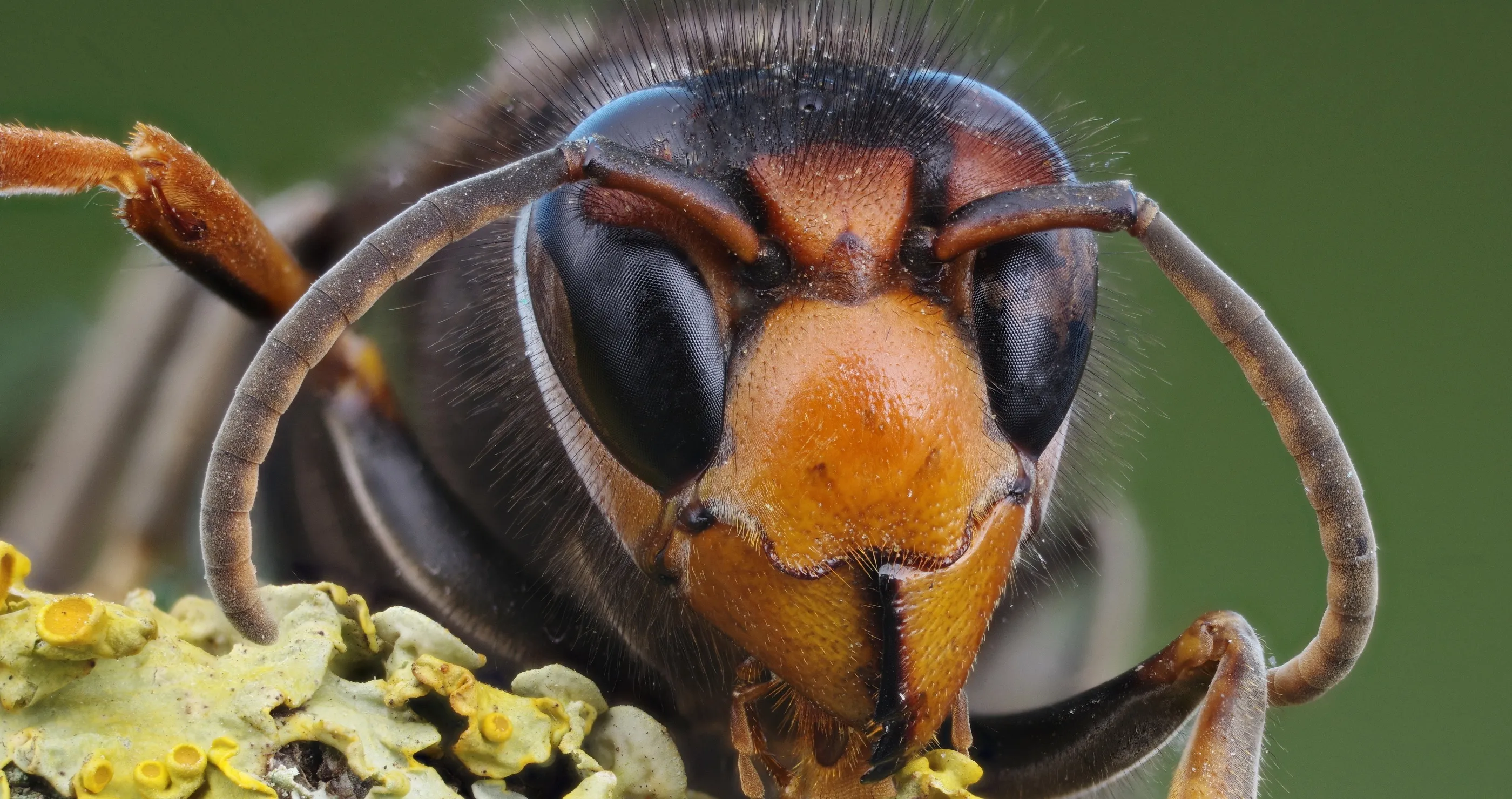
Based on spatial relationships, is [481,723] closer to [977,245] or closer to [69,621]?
[69,621]

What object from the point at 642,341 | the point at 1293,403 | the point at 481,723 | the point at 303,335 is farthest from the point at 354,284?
the point at 1293,403

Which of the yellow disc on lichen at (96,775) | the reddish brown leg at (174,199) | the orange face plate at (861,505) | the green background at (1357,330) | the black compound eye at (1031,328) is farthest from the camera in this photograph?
the green background at (1357,330)

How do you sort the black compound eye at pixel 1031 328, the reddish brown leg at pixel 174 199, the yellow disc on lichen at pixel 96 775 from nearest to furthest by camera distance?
the yellow disc on lichen at pixel 96 775 → the black compound eye at pixel 1031 328 → the reddish brown leg at pixel 174 199

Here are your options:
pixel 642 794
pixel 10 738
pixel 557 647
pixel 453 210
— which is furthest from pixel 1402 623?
pixel 10 738

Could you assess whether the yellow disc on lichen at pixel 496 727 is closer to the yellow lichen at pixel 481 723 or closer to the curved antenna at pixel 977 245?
the yellow lichen at pixel 481 723

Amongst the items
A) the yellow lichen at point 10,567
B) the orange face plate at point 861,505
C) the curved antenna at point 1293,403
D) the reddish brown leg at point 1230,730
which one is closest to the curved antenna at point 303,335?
the yellow lichen at point 10,567

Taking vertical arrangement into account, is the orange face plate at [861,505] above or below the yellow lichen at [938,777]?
above

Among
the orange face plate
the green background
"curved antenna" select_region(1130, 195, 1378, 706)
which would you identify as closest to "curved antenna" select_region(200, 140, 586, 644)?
the orange face plate

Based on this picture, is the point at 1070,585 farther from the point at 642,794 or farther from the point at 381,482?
the point at 642,794
